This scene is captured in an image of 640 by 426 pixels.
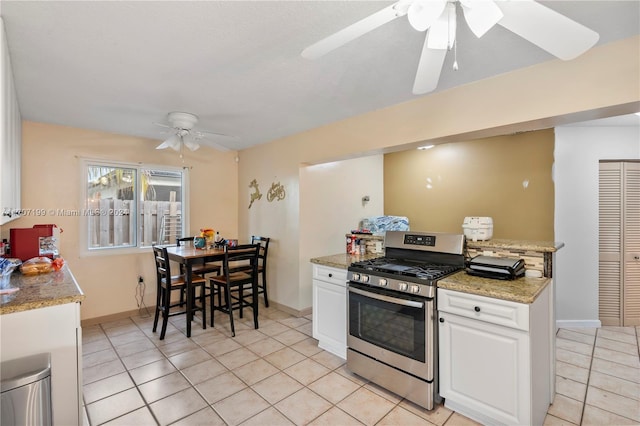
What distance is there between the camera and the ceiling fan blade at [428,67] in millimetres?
1365

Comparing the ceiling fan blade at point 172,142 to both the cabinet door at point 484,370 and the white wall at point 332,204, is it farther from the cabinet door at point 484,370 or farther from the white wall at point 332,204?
the cabinet door at point 484,370

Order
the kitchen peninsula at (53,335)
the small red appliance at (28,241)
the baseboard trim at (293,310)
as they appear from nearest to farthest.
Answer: the kitchen peninsula at (53,335), the small red appliance at (28,241), the baseboard trim at (293,310)

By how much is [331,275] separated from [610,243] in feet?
11.4

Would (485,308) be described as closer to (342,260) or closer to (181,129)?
(342,260)

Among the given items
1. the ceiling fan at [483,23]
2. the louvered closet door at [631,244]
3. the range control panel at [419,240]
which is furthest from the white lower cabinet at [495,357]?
the louvered closet door at [631,244]

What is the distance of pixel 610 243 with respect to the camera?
11.7 ft

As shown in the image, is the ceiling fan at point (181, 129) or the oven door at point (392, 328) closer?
the oven door at point (392, 328)

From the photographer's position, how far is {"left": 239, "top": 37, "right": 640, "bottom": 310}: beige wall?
176 centimetres

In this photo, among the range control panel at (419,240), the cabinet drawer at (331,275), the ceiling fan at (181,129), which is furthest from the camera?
the ceiling fan at (181,129)

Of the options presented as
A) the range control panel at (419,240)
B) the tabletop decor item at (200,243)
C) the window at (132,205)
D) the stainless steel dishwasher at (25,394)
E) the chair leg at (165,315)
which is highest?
the window at (132,205)

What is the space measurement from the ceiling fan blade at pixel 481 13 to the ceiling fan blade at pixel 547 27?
7cm

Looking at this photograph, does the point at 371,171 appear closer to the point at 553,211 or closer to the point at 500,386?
the point at 553,211

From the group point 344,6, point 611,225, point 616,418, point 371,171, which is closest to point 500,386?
point 616,418

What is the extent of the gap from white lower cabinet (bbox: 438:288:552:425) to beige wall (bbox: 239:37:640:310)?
1.23 meters
